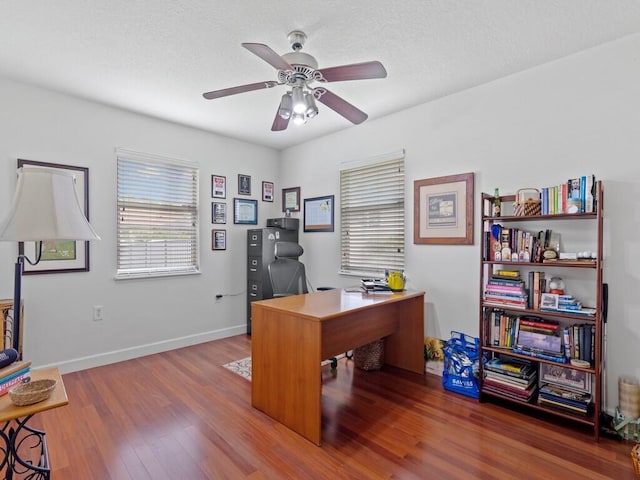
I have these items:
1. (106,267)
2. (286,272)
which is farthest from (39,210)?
(286,272)

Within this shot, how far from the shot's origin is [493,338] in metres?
2.58

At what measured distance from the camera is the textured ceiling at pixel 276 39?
192cm

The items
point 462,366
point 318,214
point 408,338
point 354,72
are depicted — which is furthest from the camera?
point 318,214

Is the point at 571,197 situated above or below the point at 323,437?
above

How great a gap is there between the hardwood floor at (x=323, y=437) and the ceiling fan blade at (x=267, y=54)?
7.20ft

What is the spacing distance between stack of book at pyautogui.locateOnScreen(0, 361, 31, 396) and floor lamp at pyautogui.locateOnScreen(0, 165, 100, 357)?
162mm

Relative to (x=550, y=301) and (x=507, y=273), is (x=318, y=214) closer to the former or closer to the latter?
(x=507, y=273)

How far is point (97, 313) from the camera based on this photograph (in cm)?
327

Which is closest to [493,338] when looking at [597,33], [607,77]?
[607,77]

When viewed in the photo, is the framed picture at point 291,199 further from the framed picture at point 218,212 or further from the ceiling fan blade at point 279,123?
the ceiling fan blade at point 279,123

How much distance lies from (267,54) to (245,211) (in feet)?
9.42

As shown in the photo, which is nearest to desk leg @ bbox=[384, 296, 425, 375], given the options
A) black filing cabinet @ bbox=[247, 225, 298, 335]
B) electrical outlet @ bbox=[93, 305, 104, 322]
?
black filing cabinet @ bbox=[247, 225, 298, 335]

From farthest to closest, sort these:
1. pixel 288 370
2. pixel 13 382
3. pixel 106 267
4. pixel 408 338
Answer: pixel 106 267
pixel 408 338
pixel 288 370
pixel 13 382

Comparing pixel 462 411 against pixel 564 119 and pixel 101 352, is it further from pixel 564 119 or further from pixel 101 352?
pixel 101 352
